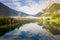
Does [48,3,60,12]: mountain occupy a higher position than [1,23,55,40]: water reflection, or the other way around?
[48,3,60,12]: mountain

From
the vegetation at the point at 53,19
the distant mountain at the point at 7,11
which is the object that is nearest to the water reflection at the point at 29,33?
the vegetation at the point at 53,19

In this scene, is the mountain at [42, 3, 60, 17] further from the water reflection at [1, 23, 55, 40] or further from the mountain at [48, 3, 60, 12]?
the water reflection at [1, 23, 55, 40]

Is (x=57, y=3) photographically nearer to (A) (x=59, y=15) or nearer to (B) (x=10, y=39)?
(A) (x=59, y=15)

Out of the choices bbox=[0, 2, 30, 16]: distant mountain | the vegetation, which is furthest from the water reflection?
bbox=[0, 2, 30, 16]: distant mountain

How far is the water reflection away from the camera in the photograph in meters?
1.60

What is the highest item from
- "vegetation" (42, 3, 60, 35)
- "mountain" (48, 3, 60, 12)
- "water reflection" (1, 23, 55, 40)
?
"mountain" (48, 3, 60, 12)

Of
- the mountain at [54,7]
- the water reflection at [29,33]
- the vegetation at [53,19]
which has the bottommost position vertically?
the water reflection at [29,33]

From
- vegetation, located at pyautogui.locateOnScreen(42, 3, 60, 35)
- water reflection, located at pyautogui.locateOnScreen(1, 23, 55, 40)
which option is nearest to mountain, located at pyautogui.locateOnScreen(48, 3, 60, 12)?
vegetation, located at pyautogui.locateOnScreen(42, 3, 60, 35)

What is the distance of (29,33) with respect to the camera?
5.29ft

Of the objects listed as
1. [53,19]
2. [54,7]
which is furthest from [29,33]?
[54,7]

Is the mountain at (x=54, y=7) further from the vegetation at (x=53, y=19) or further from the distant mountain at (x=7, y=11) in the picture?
the distant mountain at (x=7, y=11)

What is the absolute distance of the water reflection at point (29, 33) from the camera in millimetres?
1604

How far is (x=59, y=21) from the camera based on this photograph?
162cm

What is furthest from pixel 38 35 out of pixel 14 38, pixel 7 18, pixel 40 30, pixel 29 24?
pixel 7 18
